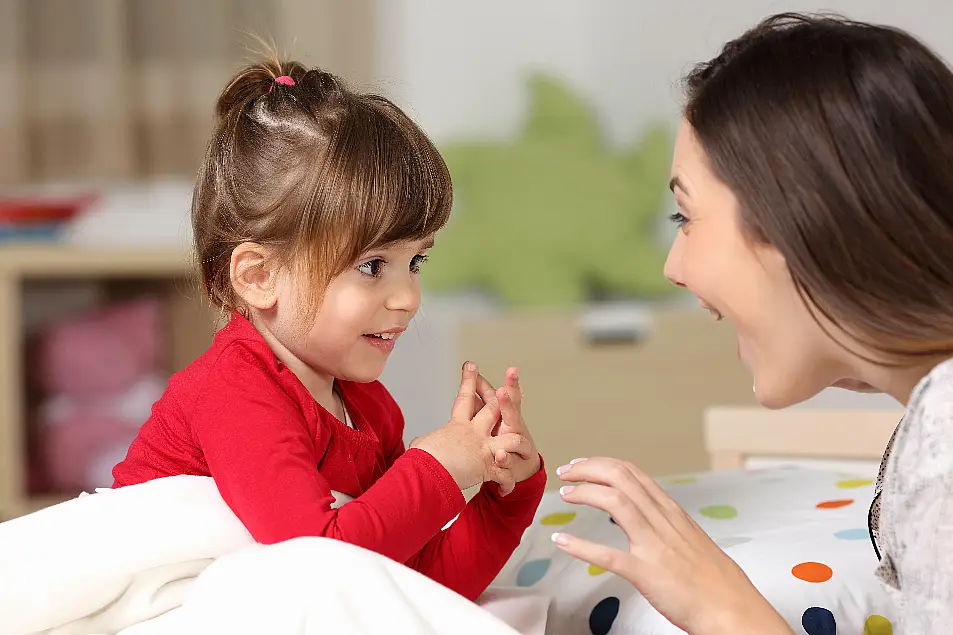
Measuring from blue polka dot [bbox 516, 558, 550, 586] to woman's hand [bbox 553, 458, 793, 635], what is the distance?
1.11 feet

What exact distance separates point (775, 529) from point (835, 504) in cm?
10

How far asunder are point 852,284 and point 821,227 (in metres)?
0.04

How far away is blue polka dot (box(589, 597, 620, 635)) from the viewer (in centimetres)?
94

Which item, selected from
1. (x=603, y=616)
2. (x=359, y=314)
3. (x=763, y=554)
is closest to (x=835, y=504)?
(x=763, y=554)

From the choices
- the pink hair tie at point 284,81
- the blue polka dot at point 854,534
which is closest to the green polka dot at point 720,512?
the blue polka dot at point 854,534

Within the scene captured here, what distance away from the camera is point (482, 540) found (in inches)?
38.8

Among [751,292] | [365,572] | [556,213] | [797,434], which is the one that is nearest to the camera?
[365,572]

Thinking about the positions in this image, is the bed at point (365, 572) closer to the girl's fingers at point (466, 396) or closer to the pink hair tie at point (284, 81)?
the girl's fingers at point (466, 396)

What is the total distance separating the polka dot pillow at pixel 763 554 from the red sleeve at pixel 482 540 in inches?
2.2

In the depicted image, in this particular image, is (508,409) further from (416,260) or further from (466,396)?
(416,260)

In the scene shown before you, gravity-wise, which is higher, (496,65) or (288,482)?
(496,65)

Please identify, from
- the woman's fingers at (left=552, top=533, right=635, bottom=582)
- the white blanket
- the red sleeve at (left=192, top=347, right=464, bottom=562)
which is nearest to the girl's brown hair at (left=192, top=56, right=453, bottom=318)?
the red sleeve at (left=192, top=347, right=464, bottom=562)

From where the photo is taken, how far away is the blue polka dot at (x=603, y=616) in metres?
Answer: 0.94

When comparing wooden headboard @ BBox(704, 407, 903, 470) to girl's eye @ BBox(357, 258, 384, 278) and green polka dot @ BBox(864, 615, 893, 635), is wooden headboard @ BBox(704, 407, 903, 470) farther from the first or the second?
girl's eye @ BBox(357, 258, 384, 278)
